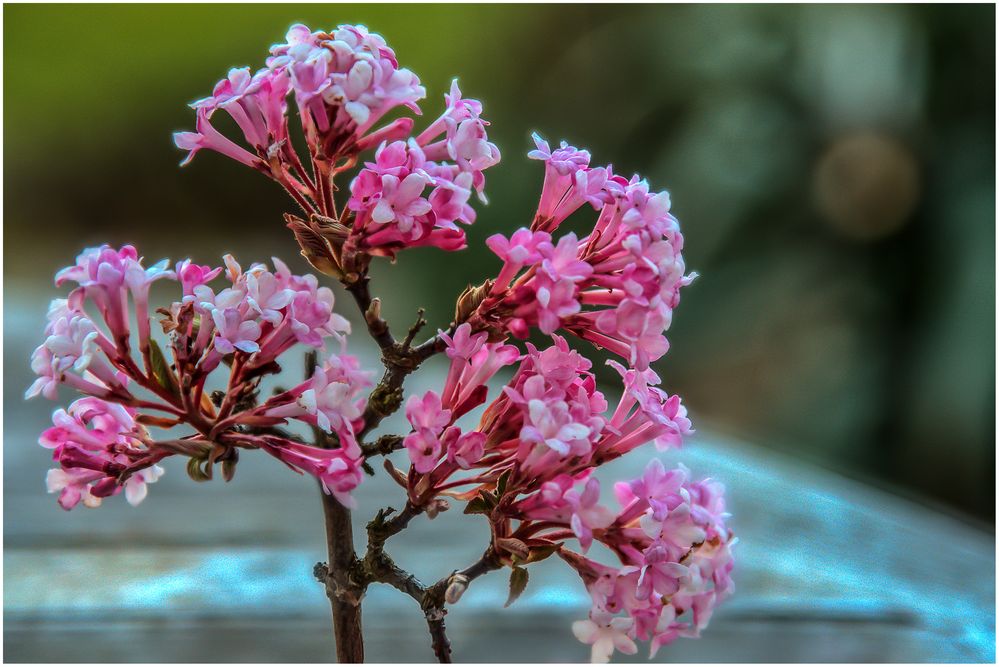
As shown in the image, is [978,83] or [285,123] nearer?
[285,123]

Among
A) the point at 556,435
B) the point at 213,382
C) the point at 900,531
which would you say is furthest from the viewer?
the point at 213,382

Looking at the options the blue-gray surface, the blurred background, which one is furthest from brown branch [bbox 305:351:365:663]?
the blurred background

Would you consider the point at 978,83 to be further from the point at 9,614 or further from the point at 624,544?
the point at 9,614

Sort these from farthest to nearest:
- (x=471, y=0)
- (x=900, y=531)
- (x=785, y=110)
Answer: (x=471, y=0) < (x=785, y=110) < (x=900, y=531)

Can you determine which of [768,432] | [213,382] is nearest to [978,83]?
[768,432]

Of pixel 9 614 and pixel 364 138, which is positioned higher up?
pixel 364 138

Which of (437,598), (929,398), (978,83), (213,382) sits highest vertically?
(978,83)

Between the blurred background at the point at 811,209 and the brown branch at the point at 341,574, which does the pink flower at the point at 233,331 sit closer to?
the brown branch at the point at 341,574
